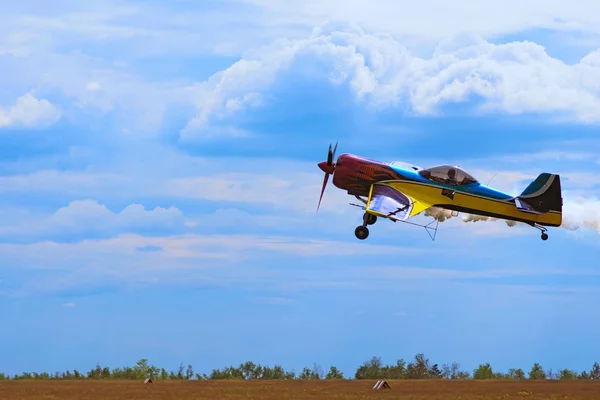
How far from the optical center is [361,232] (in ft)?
141

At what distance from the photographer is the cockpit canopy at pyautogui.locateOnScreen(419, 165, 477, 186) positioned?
146 ft

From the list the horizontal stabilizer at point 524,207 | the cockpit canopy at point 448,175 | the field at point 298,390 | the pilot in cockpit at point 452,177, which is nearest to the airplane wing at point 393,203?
the cockpit canopy at point 448,175

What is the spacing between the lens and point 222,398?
34.5 meters

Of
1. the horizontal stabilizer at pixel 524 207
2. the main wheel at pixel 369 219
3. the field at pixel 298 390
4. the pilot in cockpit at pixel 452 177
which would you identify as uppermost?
the pilot in cockpit at pixel 452 177

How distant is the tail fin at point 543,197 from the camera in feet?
147

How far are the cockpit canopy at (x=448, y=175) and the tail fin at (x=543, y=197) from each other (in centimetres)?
298

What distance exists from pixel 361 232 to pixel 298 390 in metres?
9.23

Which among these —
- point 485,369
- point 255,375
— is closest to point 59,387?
point 255,375

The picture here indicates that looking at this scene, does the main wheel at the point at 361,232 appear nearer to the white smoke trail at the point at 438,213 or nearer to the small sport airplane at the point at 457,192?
the small sport airplane at the point at 457,192

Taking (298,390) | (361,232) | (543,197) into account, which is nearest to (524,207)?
(543,197)

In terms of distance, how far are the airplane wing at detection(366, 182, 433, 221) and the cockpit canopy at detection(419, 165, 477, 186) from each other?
1.19m

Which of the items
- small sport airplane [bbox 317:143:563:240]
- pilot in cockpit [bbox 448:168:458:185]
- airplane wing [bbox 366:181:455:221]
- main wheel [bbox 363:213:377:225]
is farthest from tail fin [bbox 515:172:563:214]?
main wheel [bbox 363:213:377:225]

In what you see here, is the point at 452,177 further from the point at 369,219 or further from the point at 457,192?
the point at 369,219

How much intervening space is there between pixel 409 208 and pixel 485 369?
48.4ft
